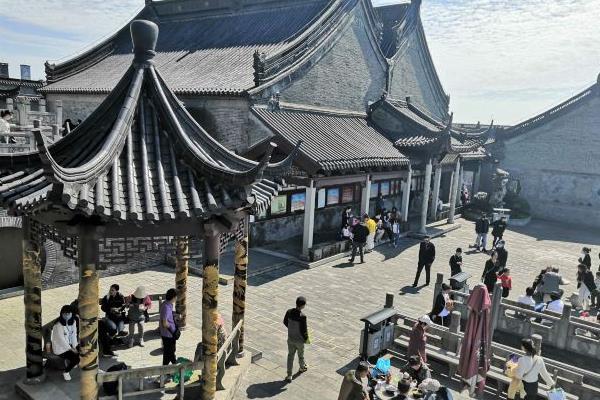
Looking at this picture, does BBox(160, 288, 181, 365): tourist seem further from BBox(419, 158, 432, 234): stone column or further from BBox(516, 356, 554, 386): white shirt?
BBox(419, 158, 432, 234): stone column

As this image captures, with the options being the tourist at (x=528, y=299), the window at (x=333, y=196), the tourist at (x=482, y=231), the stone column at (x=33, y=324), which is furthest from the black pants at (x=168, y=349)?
the tourist at (x=482, y=231)

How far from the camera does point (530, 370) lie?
8852 mm

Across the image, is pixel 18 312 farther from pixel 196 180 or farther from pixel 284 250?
pixel 284 250

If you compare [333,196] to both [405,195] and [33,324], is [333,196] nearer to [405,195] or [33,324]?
[405,195]

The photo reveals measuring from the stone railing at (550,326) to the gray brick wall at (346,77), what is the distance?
12018mm

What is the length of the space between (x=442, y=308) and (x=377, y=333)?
242 cm

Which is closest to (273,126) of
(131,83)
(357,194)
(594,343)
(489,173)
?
(357,194)

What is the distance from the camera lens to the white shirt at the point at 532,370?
8.83 m

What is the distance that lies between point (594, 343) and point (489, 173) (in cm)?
2477

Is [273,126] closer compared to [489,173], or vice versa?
[273,126]

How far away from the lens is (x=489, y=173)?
34.8m

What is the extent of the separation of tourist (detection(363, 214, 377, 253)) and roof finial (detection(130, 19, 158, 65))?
1346cm

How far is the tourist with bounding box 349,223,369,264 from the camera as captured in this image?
18281 millimetres

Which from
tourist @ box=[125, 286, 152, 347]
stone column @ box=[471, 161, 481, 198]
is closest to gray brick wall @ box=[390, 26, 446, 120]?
stone column @ box=[471, 161, 481, 198]
